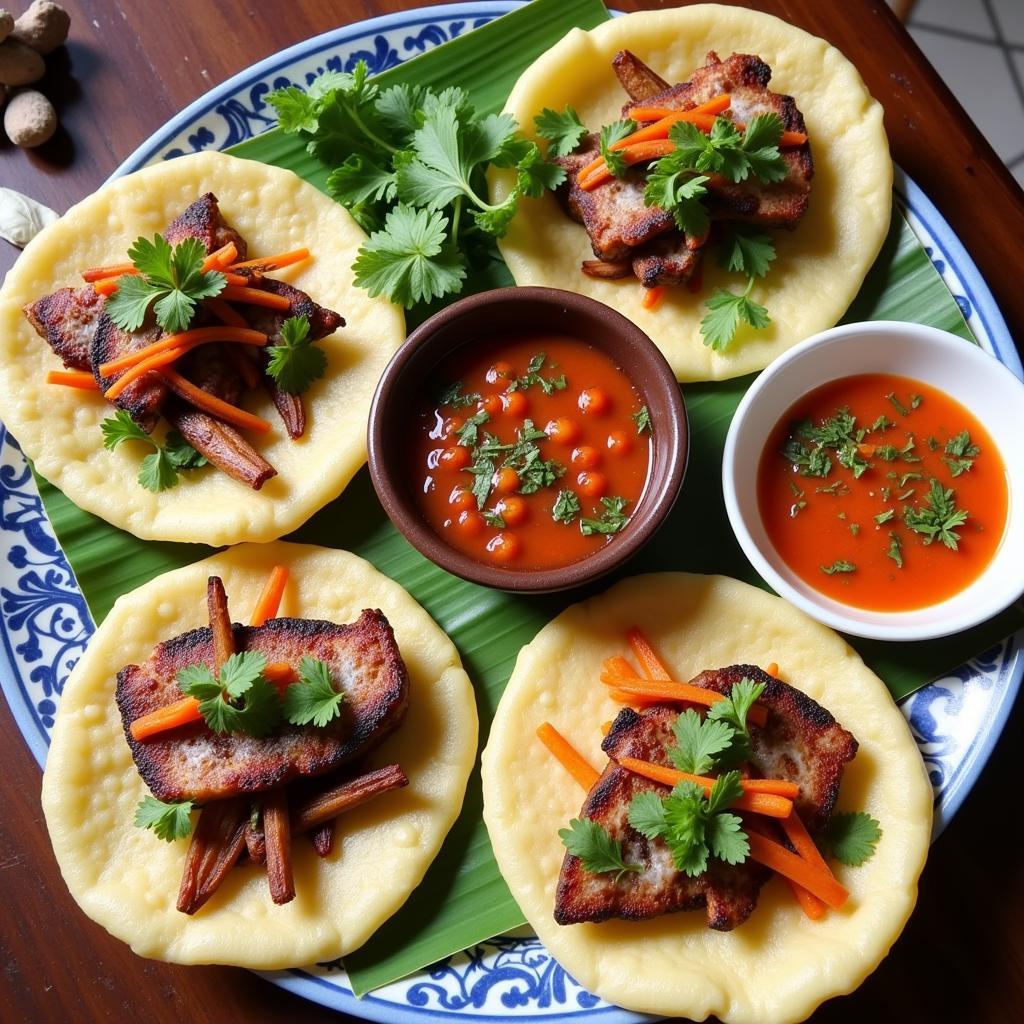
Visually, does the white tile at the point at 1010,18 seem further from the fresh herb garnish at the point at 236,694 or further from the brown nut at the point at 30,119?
the fresh herb garnish at the point at 236,694

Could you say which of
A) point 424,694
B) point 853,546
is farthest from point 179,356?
point 853,546

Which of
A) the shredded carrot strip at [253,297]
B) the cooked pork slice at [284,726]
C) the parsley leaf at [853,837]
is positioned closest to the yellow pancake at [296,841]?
the cooked pork slice at [284,726]

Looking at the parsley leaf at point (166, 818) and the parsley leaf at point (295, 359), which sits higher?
the parsley leaf at point (295, 359)

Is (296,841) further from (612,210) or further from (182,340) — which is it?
(612,210)

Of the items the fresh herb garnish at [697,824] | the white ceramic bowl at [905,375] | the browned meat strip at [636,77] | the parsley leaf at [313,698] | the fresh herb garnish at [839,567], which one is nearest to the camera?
the fresh herb garnish at [697,824]

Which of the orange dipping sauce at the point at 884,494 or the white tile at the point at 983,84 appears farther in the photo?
the white tile at the point at 983,84

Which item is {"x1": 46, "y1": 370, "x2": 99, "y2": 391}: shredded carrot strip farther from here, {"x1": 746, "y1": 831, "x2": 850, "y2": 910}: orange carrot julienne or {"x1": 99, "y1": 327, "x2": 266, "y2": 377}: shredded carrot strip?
{"x1": 746, "y1": 831, "x2": 850, "y2": 910}: orange carrot julienne

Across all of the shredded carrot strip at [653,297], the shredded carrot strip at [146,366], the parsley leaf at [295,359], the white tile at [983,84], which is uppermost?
the shredded carrot strip at [146,366]
